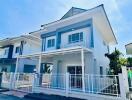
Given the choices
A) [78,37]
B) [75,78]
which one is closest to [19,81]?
[75,78]

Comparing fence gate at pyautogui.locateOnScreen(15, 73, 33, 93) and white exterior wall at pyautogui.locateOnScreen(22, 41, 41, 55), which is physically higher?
white exterior wall at pyautogui.locateOnScreen(22, 41, 41, 55)

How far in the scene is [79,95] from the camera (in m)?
8.48

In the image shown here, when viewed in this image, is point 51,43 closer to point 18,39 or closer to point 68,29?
point 68,29

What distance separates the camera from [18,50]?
2058 centimetres

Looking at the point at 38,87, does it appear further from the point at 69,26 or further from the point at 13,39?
the point at 13,39

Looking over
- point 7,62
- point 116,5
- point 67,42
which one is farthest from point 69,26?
point 7,62

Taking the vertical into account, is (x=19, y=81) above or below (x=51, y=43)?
below

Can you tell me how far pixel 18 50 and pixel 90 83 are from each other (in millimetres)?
14629

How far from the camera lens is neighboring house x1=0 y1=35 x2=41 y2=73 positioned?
64.8ft

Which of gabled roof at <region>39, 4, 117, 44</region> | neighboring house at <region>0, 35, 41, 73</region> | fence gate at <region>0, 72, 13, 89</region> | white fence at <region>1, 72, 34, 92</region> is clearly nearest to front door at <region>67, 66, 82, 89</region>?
white fence at <region>1, 72, 34, 92</region>

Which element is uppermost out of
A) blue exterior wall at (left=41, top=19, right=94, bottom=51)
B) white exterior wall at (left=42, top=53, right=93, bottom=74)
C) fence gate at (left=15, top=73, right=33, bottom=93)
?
blue exterior wall at (left=41, top=19, right=94, bottom=51)

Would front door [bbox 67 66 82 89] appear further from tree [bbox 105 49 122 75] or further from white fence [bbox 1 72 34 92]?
white fence [bbox 1 72 34 92]

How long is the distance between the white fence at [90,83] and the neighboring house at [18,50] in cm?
914

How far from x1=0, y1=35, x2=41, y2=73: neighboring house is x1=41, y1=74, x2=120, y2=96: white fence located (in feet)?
30.0
